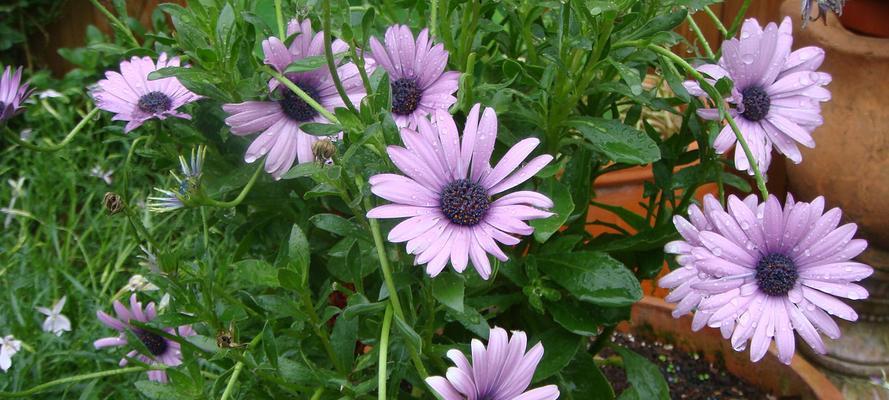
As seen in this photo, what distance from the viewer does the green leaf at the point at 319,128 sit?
624mm

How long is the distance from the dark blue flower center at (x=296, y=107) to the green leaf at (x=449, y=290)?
18 cm

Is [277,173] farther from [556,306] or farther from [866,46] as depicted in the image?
[866,46]

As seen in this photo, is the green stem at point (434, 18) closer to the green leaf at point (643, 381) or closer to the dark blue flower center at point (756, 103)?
the dark blue flower center at point (756, 103)

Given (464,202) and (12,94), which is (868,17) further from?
(12,94)

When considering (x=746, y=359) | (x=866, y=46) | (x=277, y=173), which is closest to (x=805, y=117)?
(x=277, y=173)

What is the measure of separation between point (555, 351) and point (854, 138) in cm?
78

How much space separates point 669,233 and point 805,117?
0.56ft

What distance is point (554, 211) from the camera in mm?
696

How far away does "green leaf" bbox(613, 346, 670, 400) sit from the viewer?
881 mm

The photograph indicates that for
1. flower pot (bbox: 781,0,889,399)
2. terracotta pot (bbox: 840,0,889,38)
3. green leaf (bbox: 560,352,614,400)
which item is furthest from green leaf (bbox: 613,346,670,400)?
terracotta pot (bbox: 840,0,889,38)

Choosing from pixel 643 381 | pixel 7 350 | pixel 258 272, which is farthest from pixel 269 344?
pixel 7 350

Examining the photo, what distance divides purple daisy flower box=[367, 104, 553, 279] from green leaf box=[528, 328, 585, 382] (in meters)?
0.20

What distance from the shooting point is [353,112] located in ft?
2.04

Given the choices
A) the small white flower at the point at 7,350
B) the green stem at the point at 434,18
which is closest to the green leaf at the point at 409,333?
the green stem at the point at 434,18
